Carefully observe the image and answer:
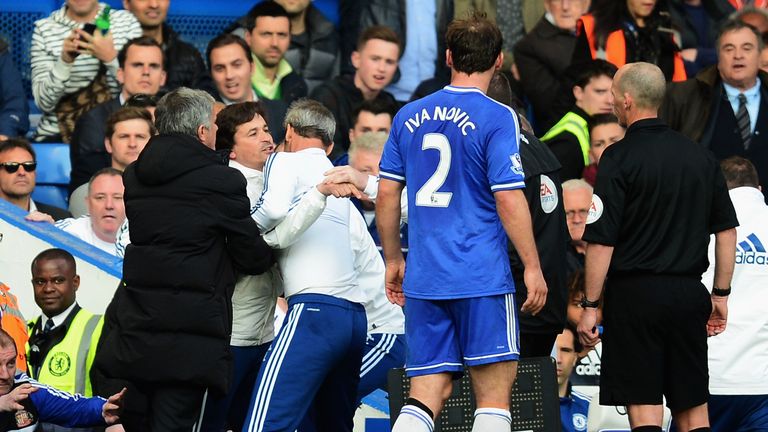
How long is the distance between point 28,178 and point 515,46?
4410 millimetres

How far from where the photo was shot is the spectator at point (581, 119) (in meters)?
12.2

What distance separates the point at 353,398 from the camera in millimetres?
8320

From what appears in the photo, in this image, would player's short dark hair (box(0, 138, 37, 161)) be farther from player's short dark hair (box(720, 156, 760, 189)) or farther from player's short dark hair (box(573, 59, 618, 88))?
player's short dark hair (box(720, 156, 760, 189))

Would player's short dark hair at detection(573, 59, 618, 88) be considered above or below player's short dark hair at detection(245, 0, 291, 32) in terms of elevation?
below

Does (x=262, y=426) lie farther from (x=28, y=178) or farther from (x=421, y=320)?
(x=28, y=178)

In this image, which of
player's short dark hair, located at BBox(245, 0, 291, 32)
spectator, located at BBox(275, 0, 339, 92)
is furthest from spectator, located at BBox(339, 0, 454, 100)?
player's short dark hair, located at BBox(245, 0, 291, 32)

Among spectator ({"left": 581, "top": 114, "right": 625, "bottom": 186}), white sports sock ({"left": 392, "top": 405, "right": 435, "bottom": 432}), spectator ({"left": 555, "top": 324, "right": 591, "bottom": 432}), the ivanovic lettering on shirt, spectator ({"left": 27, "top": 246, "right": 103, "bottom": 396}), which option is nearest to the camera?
white sports sock ({"left": 392, "top": 405, "right": 435, "bottom": 432})

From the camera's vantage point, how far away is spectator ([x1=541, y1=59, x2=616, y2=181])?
1221 cm

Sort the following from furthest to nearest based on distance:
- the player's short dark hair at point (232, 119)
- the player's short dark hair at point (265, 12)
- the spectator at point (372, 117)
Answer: the player's short dark hair at point (265, 12) → the spectator at point (372, 117) → the player's short dark hair at point (232, 119)

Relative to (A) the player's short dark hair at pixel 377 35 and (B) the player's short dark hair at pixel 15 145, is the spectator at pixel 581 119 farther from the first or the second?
(B) the player's short dark hair at pixel 15 145

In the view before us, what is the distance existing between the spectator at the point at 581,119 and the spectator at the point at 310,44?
208 centimetres

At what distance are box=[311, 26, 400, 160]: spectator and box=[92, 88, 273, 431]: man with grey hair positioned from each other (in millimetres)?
4658

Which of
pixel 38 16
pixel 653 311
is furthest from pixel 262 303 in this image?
pixel 38 16

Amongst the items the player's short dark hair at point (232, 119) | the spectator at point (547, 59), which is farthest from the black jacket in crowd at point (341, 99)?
the player's short dark hair at point (232, 119)
